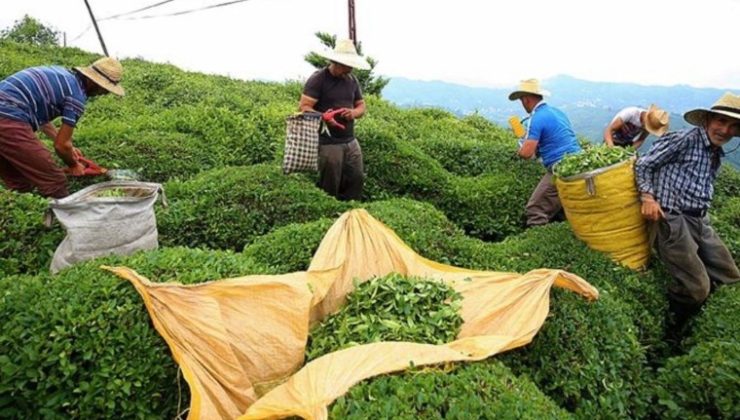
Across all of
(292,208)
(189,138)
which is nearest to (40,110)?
(292,208)

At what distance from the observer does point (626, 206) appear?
4.80 metres

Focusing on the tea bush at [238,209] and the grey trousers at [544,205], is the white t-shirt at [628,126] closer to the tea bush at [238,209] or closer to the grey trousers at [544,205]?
the grey trousers at [544,205]

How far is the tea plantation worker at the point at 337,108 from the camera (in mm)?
5805

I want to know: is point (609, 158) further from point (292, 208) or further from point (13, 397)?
point (13, 397)

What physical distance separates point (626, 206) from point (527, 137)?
1380 millimetres

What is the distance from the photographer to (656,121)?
6230 mm

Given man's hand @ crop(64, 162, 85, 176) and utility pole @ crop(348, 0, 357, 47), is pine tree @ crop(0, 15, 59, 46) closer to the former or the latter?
utility pole @ crop(348, 0, 357, 47)

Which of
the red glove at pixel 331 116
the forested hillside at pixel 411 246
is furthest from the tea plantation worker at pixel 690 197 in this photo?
the red glove at pixel 331 116

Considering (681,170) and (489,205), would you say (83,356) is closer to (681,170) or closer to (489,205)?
(681,170)

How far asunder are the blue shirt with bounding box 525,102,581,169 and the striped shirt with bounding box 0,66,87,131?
4.19m

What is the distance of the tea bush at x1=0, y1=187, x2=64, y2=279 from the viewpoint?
4.27 m

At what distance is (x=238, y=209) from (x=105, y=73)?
1.72 meters

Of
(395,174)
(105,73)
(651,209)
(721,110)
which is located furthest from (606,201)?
(105,73)

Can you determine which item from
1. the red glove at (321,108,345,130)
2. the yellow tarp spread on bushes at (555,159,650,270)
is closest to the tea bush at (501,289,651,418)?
the yellow tarp spread on bushes at (555,159,650,270)
